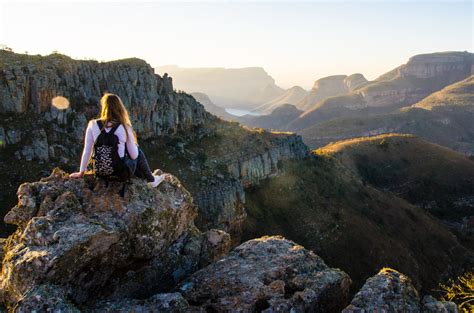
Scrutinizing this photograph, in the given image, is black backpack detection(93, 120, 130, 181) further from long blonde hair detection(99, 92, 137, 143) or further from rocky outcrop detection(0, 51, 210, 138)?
rocky outcrop detection(0, 51, 210, 138)

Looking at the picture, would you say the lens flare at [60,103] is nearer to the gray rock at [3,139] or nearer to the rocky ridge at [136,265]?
the gray rock at [3,139]

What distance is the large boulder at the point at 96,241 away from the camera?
892 cm

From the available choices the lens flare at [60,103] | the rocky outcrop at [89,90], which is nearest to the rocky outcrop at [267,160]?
the rocky outcrop at [89,90]

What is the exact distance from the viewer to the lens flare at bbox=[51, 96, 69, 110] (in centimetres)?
3928

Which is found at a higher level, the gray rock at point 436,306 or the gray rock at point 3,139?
the gray rock at point 3,139

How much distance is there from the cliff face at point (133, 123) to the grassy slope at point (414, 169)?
1634 inches

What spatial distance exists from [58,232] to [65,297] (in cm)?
159

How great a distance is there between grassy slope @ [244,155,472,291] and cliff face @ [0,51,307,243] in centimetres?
468

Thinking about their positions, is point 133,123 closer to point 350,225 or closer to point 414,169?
point 350,225

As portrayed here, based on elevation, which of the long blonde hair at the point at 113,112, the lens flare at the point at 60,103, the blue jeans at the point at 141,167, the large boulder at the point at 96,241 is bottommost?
the large boulder at the point at 96,241

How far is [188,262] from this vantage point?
12570 millimetres

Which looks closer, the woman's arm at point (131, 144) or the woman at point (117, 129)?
the woman at point (117, 129)

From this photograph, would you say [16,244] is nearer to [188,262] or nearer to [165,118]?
[188,262]

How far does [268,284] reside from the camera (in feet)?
37.2
